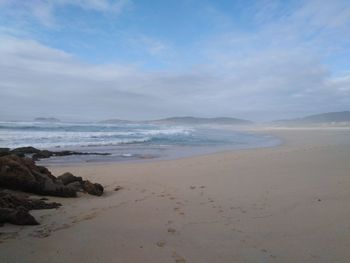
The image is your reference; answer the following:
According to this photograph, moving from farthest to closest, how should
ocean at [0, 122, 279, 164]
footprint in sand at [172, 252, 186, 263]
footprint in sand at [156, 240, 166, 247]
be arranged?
ocean at [0, 122, 279, 164] → footprint in sand at [156, 240, 166, 247] → footprint in sand at [172, 252, 186, 263]

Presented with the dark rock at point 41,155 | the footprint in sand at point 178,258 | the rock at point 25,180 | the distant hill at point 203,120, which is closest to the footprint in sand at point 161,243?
the footprint in sand at point 178,258

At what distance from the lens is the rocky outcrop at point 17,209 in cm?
429

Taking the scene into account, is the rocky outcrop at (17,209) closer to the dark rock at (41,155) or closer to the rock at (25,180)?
the rock at (25,180)

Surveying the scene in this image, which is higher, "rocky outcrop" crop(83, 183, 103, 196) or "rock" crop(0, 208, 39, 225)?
"rock" crop(0, 208, 39, 225)

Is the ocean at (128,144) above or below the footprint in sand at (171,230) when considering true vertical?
above

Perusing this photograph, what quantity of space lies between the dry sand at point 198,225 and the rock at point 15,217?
0.12m

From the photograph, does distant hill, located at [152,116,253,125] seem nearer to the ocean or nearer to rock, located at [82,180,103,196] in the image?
the ocean

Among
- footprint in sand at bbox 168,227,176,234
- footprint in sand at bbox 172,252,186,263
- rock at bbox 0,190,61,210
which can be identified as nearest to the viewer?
footprint in sand at bbox 172,252,186,263

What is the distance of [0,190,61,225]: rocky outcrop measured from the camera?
429cm

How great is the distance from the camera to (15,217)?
169 inches

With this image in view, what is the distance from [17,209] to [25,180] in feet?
6.35

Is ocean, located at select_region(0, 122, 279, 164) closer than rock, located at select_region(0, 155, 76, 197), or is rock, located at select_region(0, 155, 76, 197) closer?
rock, located at select_region(0, 155, 76, 197)

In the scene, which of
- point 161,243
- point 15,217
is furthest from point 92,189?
point 161,243

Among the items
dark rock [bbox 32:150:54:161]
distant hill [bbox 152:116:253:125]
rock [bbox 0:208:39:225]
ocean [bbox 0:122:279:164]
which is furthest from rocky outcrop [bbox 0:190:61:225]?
distant hill [bbox 152:116:253:125]
